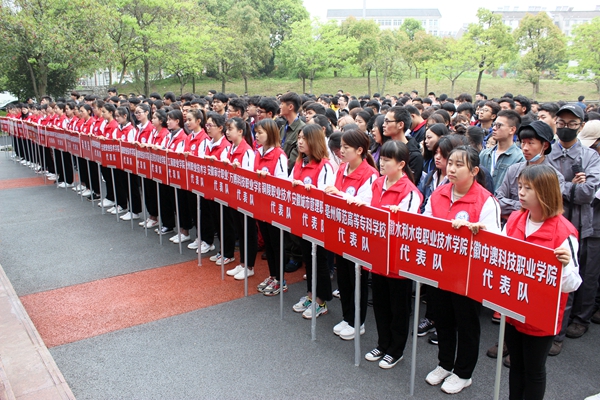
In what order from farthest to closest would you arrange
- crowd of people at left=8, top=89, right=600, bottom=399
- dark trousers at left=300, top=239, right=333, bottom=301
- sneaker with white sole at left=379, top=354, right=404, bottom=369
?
dark trousers at left=300, top=239, right=333, bottom=301, sneaker with white sole at left=379, top=354, right=404, bottom=369, crowd of people at left=8, top=89, right=600, bottom=399

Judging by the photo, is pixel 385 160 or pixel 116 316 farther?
pixel 116 316

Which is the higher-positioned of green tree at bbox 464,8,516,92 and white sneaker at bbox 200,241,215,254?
green tree at bbox 464,8,516,92

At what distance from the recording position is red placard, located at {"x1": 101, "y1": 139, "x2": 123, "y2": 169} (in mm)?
7844

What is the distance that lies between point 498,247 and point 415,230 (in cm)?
61

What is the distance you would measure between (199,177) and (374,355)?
10.1 ft

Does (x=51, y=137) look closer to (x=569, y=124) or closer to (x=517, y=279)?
(x=569, y=124)

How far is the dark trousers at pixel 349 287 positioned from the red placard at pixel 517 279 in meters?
1.30

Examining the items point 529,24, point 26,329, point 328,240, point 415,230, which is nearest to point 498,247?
point 415,230

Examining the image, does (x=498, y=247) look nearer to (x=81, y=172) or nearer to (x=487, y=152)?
(x=487, y=152)

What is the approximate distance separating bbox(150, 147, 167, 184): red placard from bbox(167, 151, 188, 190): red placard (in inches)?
4.7

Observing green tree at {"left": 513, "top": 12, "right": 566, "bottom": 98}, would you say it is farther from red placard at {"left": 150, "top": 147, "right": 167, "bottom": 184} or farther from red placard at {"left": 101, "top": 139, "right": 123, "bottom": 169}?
red placard at {"left": 150, "top": 147, "right": 167, "bottom": 184}

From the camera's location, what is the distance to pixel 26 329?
4.48m

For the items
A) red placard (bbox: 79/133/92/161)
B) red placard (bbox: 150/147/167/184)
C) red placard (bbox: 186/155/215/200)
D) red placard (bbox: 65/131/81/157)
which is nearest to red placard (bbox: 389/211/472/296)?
red placard (bbox: 186/155/215/200)

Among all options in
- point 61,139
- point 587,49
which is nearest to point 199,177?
point 61,139
